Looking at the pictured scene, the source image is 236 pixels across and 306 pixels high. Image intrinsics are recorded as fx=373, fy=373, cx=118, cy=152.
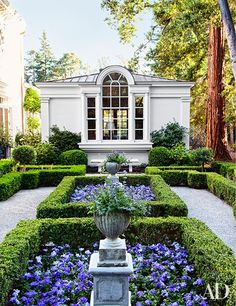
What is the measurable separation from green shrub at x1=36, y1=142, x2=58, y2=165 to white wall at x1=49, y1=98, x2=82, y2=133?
150 cm

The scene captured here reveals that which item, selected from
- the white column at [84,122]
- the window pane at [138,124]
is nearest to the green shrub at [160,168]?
the window pane at [138,124]

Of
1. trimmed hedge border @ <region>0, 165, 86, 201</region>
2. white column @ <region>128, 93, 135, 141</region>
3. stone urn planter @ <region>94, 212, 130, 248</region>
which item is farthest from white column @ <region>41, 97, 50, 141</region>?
stone urn planter @ <region>94, 212, 130, 248</region>

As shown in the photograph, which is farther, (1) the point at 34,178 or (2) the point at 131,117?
(2) the point at 131,117

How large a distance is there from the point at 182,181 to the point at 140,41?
30.1 feet

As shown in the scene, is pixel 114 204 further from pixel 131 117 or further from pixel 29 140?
pixel 29 140

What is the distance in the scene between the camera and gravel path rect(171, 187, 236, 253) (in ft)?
22.0

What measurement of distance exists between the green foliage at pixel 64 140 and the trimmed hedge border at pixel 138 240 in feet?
33.3

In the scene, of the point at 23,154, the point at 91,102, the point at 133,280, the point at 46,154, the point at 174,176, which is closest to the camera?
the point at 133,280

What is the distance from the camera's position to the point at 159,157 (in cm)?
1473

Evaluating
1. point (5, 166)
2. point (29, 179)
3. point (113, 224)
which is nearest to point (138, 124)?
point (29, 179)

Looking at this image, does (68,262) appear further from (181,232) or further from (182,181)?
(182,181)

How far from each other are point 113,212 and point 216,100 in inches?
549

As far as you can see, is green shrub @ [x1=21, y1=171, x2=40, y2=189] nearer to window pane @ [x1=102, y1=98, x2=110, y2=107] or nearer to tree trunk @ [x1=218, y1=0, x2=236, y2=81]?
window pane @ [x1=102, y1=98, x2=110, y2=107]

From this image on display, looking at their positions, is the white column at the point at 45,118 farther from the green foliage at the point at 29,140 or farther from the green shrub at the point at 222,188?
the green shrub at the point at 222,188
